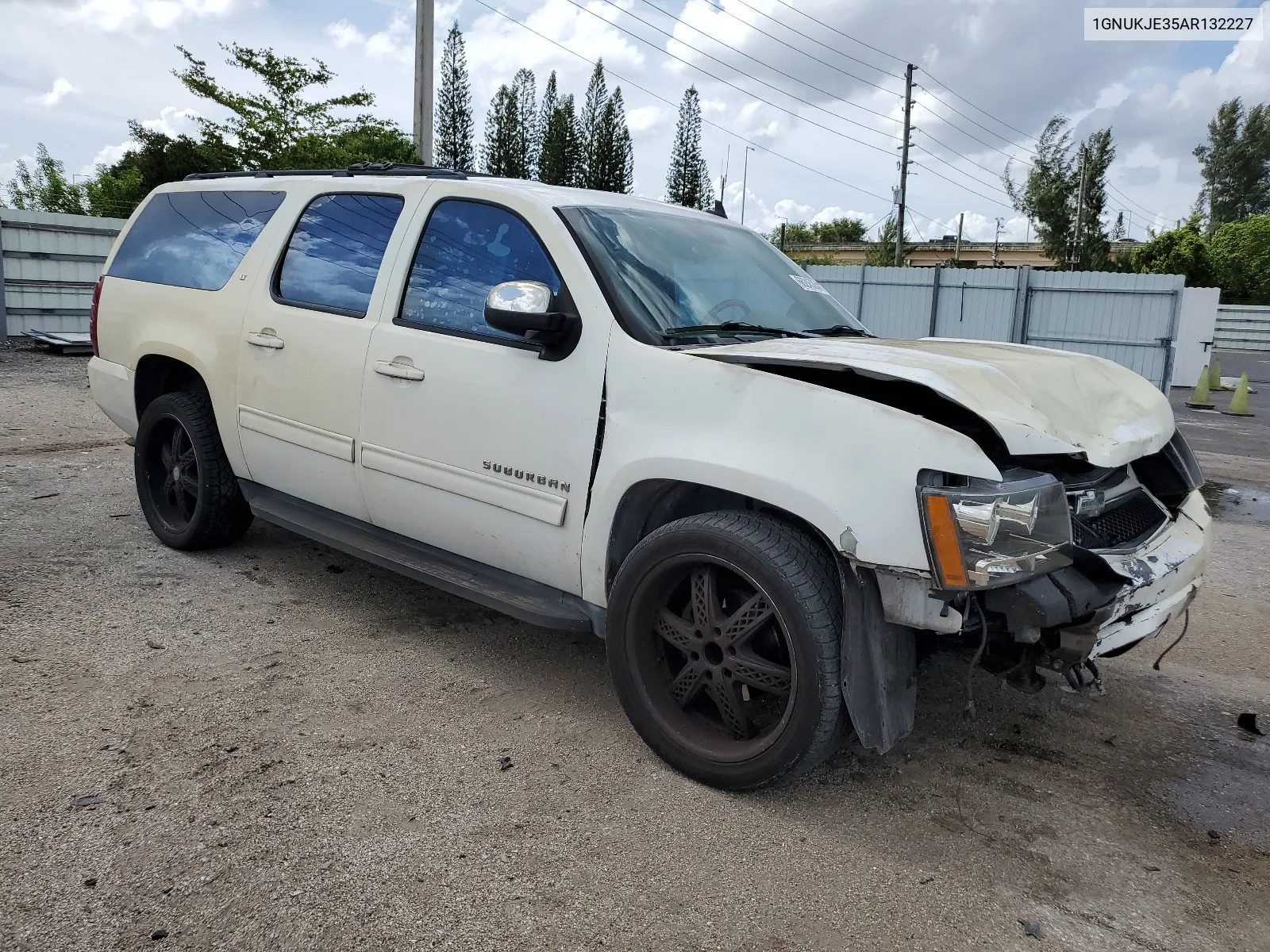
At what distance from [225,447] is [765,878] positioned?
3.36 metres

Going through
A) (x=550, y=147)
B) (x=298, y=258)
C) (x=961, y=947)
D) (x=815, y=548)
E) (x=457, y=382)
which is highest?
(x=550, y=147)

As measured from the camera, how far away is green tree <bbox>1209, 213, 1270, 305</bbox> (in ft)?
166

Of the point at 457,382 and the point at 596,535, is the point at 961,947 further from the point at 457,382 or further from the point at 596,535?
the point at 457,382

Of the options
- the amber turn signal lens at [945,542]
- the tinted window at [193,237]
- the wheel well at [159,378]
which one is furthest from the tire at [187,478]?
the amber turn signal lens at [945,542]

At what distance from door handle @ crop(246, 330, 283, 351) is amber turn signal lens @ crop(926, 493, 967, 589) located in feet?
9.71

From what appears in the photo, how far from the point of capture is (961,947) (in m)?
2.33

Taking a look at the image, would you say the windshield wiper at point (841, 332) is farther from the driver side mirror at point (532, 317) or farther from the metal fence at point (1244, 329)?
the metal fence at point (1244, 329)

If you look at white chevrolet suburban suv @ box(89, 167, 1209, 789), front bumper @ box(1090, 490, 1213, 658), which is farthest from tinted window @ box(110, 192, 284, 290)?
front bumper @ box(1090, 490, 1213, 658)

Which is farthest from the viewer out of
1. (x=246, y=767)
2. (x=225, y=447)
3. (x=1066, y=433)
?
(x=225, y=447)

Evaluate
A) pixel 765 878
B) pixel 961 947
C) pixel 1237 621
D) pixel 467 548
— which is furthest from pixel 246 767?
pixel 1237 621

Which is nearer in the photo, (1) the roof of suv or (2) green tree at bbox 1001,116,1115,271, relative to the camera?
(1) the roof of suv

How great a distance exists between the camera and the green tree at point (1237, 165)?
6550 centimetres

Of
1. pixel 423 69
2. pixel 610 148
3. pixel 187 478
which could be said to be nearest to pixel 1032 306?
pixel 423 69

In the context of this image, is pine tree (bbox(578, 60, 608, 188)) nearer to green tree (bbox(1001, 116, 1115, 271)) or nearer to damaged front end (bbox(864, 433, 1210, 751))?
green tree (bbox(1001, 116, 1115, 271))
